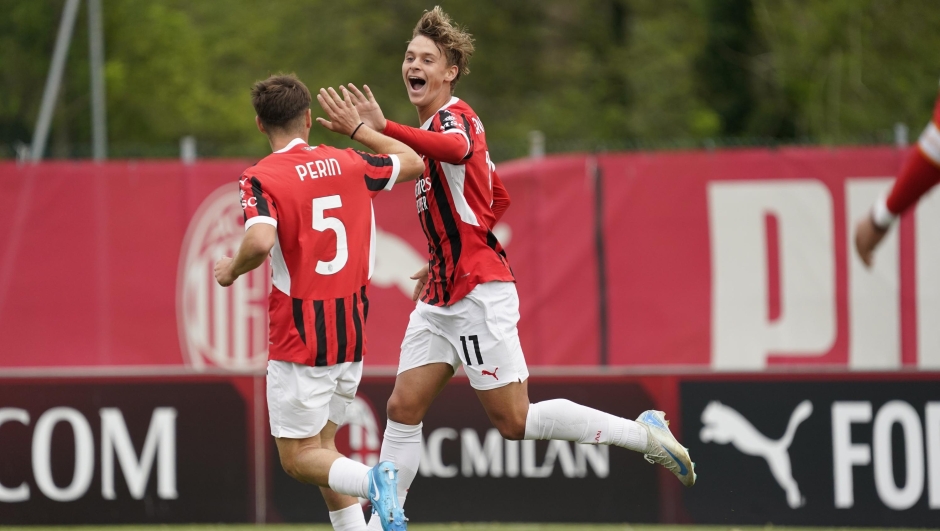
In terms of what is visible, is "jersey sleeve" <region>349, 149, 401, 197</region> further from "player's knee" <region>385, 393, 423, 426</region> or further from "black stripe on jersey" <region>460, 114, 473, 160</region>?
"player's knee" <region>385, 393, 423, 426</region>

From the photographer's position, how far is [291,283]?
5.27m

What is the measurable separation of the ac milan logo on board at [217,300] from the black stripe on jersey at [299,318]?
5.76m

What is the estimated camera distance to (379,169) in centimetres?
540

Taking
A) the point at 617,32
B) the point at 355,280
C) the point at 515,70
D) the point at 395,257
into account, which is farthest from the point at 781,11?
the point at 355,280

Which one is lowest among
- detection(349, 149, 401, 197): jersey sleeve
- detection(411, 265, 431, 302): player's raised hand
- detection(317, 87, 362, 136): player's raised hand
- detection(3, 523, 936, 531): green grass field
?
detection(3, 523, 936, 531): green grass field

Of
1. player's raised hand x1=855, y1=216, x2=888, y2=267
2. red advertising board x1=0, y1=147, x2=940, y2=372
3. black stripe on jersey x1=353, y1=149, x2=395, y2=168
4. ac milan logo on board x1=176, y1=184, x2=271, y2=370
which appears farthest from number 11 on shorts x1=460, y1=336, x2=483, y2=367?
ac milan logo on board x1=176, y1=184, x2=271, y2=370

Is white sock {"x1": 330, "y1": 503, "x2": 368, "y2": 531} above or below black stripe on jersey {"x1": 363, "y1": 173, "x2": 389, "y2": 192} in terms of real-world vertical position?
below

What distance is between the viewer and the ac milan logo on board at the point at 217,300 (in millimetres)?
10945

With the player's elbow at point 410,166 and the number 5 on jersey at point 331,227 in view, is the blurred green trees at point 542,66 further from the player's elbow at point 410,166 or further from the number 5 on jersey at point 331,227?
the number 5 on jersey at point 331,227

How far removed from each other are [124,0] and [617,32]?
11037mm

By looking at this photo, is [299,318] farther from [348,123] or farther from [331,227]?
[348,123]

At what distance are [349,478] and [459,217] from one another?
133 cm

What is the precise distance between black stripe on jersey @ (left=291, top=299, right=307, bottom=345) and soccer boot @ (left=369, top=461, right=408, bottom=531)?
679 mm

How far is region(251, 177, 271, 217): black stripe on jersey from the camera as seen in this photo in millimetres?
5089
